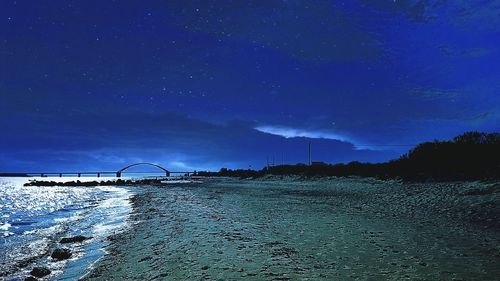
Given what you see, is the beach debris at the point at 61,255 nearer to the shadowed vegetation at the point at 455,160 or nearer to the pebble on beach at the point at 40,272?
the pebble on beach at the point at 40,272

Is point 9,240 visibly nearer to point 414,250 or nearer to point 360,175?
point 414,250

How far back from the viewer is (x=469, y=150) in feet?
96.9

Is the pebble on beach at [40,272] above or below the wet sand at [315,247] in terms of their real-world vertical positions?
below

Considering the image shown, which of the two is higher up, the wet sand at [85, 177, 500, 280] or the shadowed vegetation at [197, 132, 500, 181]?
the shadowed vegetation at [197, 132, 500, 181]

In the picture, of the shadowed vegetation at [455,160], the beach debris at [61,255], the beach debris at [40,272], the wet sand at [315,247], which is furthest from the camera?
the shadowed vegetation at [455,160]

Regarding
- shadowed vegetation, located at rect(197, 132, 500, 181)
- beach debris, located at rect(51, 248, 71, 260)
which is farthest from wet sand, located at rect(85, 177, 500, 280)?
shadowed vegetation, located at rect(197, 132, 500, 181)

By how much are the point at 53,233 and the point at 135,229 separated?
4777 millimetres

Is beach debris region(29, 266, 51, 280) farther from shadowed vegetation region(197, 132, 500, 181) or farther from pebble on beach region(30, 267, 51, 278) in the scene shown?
shadowed vegetation region(197, 132, 500, 181)

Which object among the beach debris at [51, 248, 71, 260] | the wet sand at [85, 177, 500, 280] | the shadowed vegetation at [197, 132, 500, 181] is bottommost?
the beach debris at [51, 248, 71, 260]

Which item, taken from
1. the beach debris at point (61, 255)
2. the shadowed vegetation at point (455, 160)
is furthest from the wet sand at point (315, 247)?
the shadowed vegetation at point (455, 160)

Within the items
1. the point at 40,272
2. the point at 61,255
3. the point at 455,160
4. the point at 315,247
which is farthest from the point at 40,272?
the point at 455,160

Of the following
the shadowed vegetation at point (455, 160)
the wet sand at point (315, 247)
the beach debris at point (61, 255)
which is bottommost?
the beach debris at point (61, 255)

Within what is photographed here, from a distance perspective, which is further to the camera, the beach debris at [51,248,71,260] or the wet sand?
the beach debris at [51,248,71,260]

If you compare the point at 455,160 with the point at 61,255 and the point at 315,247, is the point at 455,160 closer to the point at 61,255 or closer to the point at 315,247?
the point at 315,247
